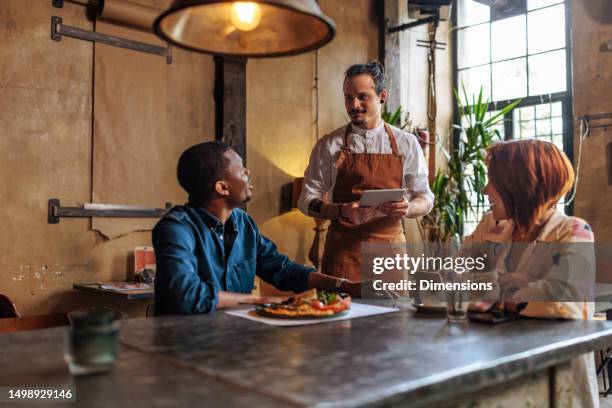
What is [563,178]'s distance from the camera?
1688mm

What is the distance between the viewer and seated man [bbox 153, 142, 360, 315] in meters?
2.02

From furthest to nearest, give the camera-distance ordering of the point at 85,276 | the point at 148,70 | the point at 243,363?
the point at 148,70 → the point at 85,276 → the point at 243,363

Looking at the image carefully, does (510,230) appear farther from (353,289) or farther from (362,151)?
(362,151)

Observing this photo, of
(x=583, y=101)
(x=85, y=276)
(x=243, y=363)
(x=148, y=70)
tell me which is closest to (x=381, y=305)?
(x=243, y=363)

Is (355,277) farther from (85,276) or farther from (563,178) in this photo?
(85,276)

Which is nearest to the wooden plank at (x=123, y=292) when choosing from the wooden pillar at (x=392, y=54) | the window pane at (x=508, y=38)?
the wooden pillar at (x=392, y=54)

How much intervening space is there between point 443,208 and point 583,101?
1525mm

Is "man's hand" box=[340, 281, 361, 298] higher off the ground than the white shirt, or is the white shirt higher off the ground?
the white shirt

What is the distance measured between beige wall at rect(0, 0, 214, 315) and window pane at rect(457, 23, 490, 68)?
3946 millimetres

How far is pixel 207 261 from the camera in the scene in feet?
7.15

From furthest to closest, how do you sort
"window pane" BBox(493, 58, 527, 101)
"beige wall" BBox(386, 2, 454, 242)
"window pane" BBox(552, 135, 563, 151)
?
1. "beige wall" BBox(386, 2, 454, 242)
2. "window pane" BBox(493, 58, 527, 101)
3. "window pane" BBox(552, 135, 563, 151)

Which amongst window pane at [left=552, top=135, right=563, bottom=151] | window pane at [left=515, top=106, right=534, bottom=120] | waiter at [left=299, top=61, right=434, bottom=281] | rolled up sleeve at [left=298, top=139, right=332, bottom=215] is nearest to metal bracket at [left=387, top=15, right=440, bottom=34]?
window pane at [left=515, top=106, right=534, bottom=120]

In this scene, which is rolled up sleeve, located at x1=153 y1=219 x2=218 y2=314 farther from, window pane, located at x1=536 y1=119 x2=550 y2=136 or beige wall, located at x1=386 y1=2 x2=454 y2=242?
window pane, located at x1=536 y1=119 x2=550 y2=136

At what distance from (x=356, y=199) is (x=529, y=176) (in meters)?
1.56
